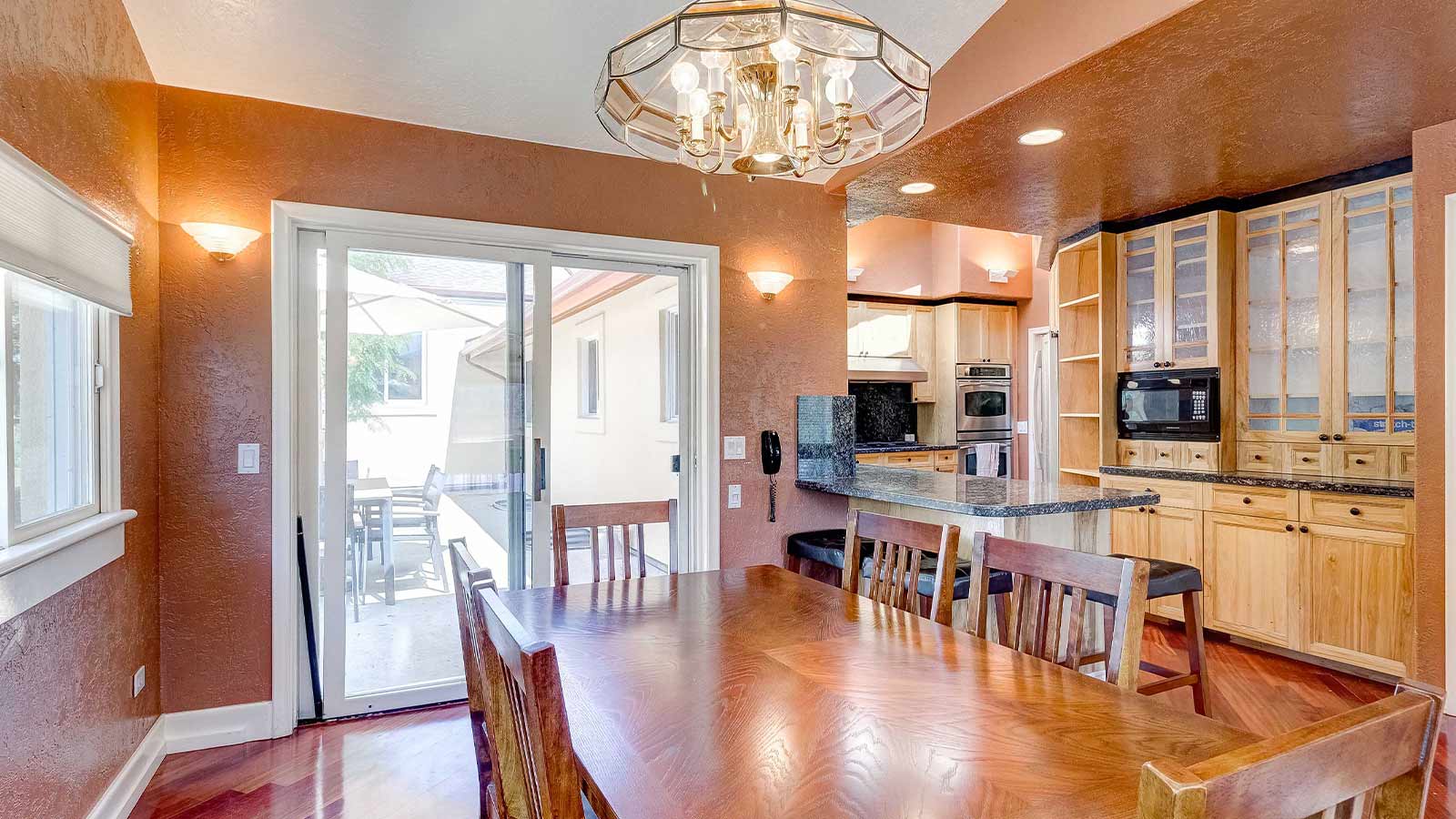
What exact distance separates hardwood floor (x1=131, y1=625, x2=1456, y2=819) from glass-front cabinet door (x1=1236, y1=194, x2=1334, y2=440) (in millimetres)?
1237

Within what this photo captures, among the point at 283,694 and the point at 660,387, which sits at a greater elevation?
the point at 660,387

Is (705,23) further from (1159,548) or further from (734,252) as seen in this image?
(1159,548)

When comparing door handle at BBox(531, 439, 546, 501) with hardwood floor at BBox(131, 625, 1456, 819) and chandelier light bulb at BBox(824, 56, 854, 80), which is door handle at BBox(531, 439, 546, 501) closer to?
hardwood floor at BBox(131, 625, 1456, 819)

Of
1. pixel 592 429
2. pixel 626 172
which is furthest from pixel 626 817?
pixel 626 172

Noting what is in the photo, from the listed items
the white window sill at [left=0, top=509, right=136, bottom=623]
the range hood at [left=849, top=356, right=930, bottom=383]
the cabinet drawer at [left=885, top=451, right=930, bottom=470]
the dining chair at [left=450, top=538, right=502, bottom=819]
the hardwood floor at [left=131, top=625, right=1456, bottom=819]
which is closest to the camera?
the dining chair at [left=450, top=538, right=502, bottom=819]

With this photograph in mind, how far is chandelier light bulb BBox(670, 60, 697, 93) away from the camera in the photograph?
70.2 inches

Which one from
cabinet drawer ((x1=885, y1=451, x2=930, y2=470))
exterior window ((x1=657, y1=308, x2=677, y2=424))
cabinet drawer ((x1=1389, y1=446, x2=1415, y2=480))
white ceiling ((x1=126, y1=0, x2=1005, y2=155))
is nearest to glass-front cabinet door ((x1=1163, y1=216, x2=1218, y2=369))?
cabinet drawer ((x1=1389, y1=446, x2=1415, y2=480))

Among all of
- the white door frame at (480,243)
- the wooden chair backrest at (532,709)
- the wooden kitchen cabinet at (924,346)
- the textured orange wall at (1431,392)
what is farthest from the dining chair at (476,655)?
the wooden kitchen cabinet at (924,346)

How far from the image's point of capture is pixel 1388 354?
11.2 ft

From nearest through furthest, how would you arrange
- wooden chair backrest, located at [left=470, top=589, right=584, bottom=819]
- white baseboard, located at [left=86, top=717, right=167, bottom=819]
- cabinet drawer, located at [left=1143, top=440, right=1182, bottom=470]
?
1. wooden chair backrest, located at [left=470, top=589, right=584, bottom=819]
2. white baseboard, located at [left=86, top=717, right=167, bottom=819]
3. cabinet drawer, located at [left=1143, top=440, right=1182, bottom=470]

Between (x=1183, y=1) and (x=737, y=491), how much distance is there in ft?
8.00

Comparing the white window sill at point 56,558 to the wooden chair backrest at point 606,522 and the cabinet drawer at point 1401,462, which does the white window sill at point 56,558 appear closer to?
the wooden chair backrest at point 606,522

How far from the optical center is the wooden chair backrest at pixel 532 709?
2.74ft

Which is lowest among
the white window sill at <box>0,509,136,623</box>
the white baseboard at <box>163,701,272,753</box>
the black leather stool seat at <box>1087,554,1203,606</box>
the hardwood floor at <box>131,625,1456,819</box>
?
the hardwood floor at <box>131,625,1456,819</box>
